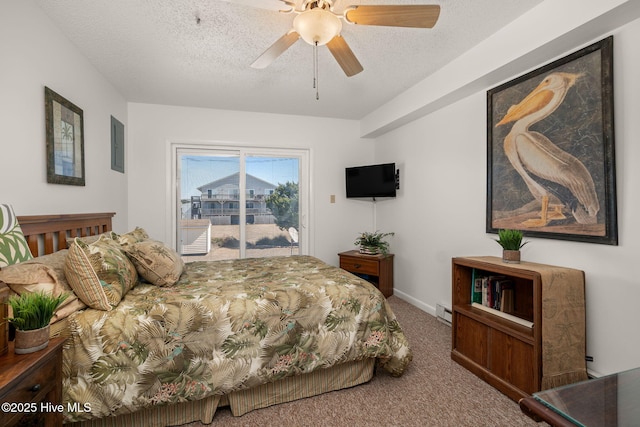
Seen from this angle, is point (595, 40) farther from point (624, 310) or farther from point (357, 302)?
point (357, 302)

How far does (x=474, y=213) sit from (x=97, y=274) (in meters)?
3.01

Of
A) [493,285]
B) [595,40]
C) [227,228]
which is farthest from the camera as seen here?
[227,228]

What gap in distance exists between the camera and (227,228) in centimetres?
418

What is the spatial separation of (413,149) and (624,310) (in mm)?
2526

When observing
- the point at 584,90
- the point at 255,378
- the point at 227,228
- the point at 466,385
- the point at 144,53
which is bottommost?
the point at 466,385

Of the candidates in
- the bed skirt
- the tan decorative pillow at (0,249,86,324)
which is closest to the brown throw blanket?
the bed skirt

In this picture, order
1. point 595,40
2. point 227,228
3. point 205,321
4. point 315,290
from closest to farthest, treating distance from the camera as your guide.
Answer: point 205,321
point 595,40
point 315,290
point 227,228

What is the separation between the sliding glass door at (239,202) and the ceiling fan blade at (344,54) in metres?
2.37

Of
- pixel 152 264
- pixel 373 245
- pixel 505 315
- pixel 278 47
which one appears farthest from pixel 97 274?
pixel 373 245

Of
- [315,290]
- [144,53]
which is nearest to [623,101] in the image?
[315,290]

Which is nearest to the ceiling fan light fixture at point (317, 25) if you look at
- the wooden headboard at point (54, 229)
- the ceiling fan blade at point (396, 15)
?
the ceiling fan blade at point (396, 15)

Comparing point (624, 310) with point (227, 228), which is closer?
point (624, 310)

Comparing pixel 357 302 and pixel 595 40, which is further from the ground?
pixel 595 40

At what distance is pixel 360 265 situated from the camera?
4.04 m
